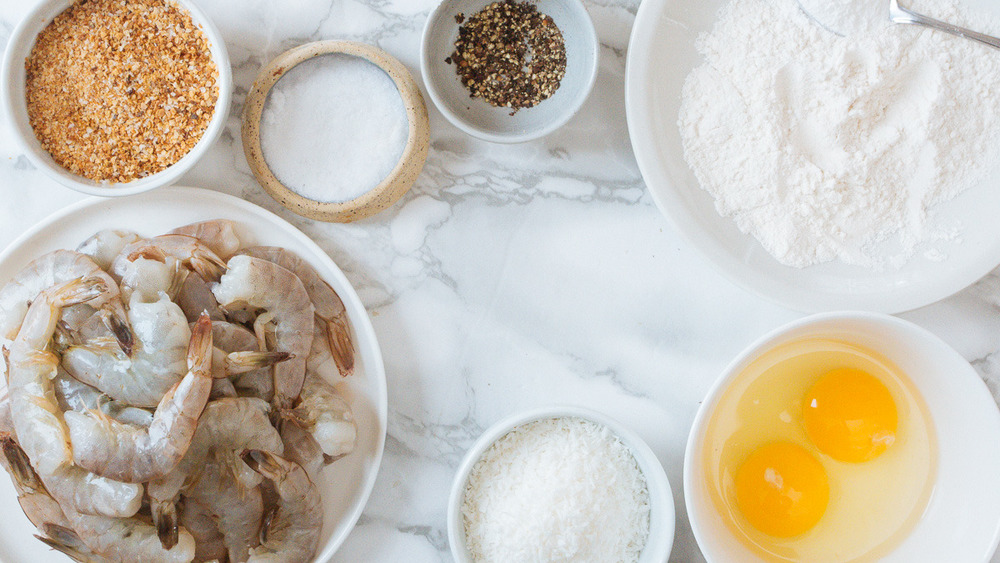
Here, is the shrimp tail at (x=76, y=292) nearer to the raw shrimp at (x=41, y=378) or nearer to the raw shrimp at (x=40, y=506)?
the raw shrimp at (x=41, y=378)

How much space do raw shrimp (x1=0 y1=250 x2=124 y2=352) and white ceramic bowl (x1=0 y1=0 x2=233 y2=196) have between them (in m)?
0.14

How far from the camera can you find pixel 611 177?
4.91 ft

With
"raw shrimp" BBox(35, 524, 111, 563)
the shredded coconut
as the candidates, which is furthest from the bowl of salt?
"raw shrimp" BBox(35, 524, 111, 563)

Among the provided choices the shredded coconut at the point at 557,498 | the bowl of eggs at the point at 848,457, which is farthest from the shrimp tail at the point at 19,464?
the bowl of eggs at the point at 848,457

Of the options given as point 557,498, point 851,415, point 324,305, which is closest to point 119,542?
point 324,305

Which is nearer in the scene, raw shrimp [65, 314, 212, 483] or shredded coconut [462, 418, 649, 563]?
raw shrimp [65, 314, 212, 483]

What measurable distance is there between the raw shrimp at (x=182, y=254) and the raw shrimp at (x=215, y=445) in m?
0.25

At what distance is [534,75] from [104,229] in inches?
35.9

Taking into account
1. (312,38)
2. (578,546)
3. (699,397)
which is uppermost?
(312,38)

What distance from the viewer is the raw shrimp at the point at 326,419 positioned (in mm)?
1329

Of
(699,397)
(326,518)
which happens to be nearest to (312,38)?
(326,518)

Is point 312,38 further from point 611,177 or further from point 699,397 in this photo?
point 699,397

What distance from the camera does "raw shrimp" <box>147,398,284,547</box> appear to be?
1265 millimetres

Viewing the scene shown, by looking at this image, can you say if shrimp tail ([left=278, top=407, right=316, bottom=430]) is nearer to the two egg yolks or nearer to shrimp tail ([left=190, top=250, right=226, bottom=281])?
shrimp tail ([left=190, top=250, right=226, bottom=281])
